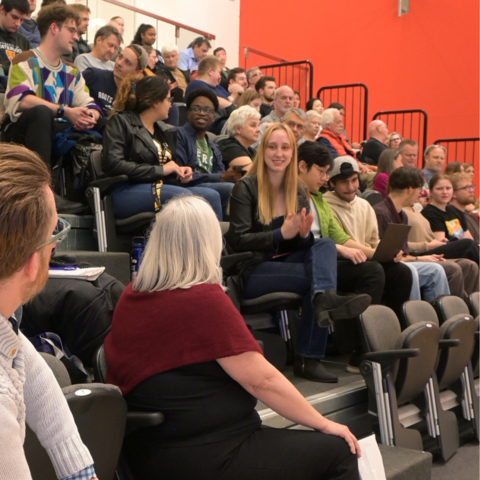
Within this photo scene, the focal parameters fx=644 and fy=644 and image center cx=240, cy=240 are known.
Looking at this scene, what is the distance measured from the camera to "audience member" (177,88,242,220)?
363 cm

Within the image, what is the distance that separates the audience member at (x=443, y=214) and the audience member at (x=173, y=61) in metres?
2.94

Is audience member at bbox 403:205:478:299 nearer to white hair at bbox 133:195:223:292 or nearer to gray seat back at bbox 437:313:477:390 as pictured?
gray seat back at bbox 437:313:477:390

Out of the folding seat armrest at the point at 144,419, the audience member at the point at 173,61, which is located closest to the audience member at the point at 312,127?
the audience member at the point at 173,61

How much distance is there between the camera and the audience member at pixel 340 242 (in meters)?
3.11

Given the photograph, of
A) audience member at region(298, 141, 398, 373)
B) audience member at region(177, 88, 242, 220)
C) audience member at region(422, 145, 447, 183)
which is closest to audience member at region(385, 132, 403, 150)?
audience member at region(422, 145, 447, 183)

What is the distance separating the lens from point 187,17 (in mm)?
9055

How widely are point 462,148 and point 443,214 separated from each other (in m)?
4.22

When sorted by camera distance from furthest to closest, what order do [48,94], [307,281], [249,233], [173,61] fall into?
1. [173,61]
2. [48,94]
3. [249,233]
4. [307,281]

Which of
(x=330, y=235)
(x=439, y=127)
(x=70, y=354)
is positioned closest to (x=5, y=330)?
(x=70, y=354)

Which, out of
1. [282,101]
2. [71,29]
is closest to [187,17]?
[282,101]

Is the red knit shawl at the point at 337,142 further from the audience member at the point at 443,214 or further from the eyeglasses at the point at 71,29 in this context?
the eyeglasses at the point at 71,29

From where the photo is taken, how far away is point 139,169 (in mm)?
3170

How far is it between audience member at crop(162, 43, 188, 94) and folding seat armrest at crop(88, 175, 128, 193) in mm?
3564

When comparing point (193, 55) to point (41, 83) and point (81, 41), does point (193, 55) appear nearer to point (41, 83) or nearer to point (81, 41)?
point (81, 41)
